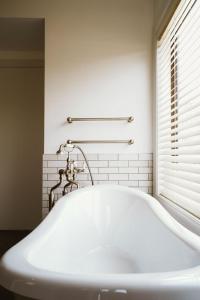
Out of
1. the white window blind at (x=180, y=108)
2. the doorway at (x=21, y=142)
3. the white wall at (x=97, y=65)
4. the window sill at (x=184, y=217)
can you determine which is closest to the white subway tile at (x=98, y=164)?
the white wall at (x=97, y=65)

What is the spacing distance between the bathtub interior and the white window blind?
0.26 m

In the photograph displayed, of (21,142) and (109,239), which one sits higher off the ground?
(21,142)

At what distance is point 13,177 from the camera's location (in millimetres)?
3307

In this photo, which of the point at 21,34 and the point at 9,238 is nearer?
the point at 21,34

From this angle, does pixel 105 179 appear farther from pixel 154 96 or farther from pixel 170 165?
pixel 154 96

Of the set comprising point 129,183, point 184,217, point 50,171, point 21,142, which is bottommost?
point 184,217

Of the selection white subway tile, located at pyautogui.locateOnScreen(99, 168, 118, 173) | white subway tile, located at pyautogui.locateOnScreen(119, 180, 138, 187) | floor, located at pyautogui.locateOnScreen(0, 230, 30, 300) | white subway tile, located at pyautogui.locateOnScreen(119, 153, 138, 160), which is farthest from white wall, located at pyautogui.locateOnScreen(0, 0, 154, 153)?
floor, located at pyautogui.locateOnScreen(0, 230, 30, 300)

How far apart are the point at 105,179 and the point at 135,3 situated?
157 cm

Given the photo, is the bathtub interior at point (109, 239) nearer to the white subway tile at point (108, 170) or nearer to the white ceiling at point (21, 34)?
the white subway tile at point (108, 170)

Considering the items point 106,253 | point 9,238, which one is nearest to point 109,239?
point 106,253

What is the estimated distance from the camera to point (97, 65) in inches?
92.2

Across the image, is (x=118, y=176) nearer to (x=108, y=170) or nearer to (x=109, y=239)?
(x=108, y=170)

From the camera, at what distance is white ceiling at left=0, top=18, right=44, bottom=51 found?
7.93 feet

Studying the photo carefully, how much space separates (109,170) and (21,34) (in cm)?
162
